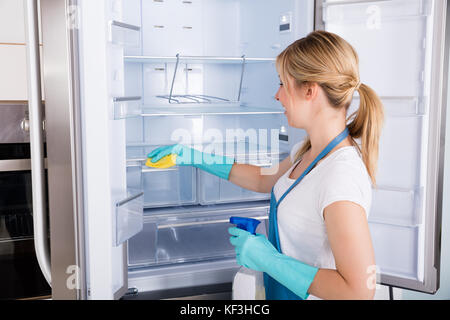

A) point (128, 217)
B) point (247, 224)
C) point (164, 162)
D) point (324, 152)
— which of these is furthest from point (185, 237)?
point (324, 152)

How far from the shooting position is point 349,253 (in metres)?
1.08

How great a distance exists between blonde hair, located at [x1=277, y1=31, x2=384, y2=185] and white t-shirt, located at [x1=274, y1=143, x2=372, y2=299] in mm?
64

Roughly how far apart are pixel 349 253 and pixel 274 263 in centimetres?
21

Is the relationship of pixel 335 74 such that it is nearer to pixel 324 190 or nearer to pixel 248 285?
pixel 324 190

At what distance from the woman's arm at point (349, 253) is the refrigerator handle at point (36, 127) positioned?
68 centimetres

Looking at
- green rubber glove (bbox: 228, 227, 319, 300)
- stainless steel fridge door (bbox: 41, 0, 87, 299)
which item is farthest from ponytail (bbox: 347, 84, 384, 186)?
stainless steel fridge door (bbox: 41, 0, 87, 299)

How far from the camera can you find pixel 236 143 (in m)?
2.10

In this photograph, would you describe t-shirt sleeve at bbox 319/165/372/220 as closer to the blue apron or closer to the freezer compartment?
the blue apron

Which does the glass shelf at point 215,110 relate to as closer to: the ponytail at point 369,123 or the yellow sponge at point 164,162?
the yellow sponge at point 164,162

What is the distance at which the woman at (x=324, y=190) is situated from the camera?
1100mm

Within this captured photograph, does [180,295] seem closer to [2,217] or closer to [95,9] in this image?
[2,217]

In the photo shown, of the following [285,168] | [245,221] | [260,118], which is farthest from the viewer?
[260,118]
